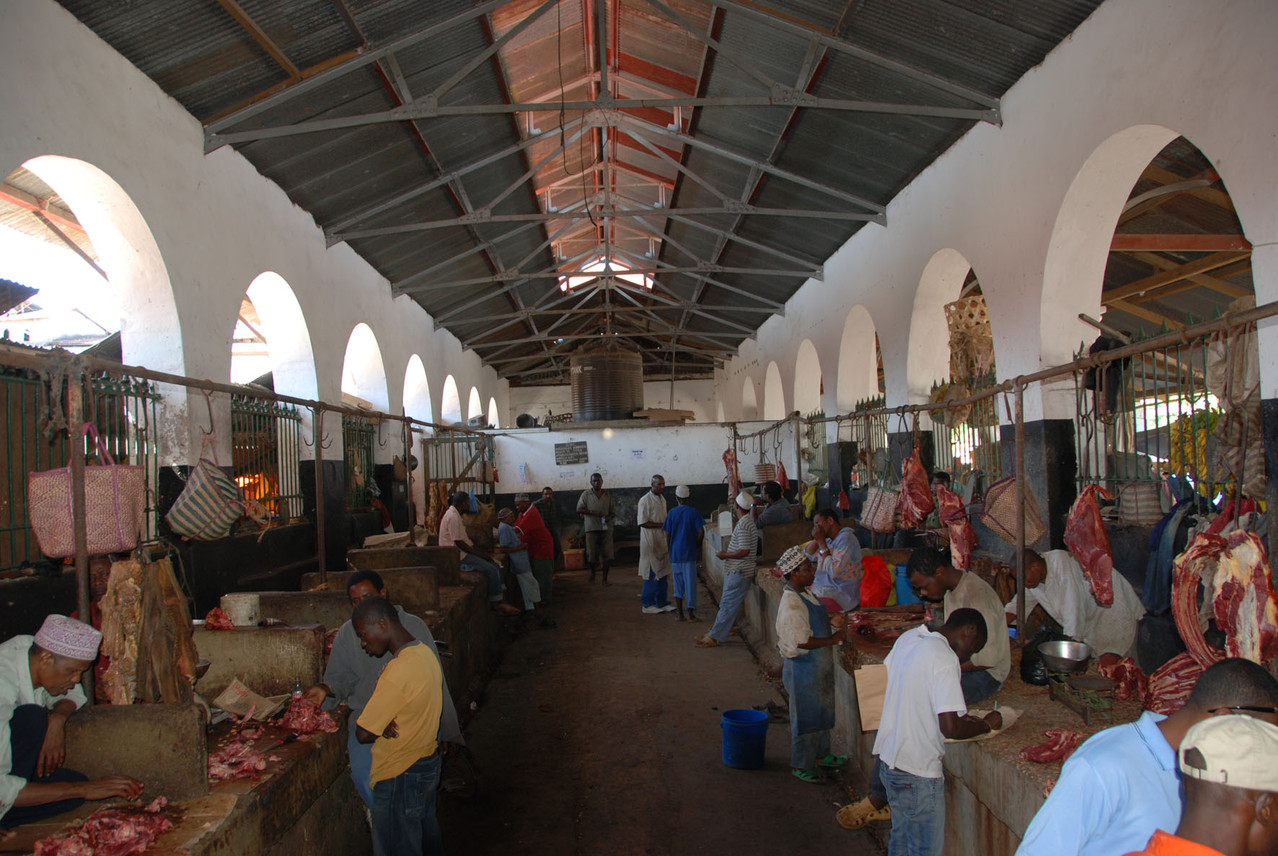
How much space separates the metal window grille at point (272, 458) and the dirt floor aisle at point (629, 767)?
293 cm

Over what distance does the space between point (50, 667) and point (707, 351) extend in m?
21.6

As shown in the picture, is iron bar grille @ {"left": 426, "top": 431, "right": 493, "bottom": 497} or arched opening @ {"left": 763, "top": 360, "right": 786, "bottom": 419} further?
arched opening @ {"left": 763, "top": 360, "right": 786, "bottom": 419}

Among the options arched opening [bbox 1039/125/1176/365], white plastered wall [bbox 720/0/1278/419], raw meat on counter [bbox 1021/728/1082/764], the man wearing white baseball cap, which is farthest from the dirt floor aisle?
arched opening [bbox 1039/125/1176/365]

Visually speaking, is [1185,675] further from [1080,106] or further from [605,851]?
[1080,106]

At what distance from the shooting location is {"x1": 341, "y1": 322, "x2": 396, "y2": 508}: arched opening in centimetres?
1070

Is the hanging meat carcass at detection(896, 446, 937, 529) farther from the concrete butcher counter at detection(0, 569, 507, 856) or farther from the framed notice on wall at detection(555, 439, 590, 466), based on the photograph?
the framed notice on wall at detection(555, 439, 590, 466)

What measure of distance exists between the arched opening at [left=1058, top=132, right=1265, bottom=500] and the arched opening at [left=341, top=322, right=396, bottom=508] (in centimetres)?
825

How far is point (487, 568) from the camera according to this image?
32.1 feet

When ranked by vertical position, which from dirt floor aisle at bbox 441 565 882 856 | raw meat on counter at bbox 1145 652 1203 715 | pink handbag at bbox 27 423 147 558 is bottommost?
dirt floor aisle at bbox 441 565 882 856

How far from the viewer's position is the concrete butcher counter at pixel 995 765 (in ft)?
11.4

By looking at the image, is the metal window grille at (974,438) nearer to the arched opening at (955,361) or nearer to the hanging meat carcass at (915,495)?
the arched opening at (955,361)

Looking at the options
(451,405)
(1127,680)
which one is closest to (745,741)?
(1127,680)

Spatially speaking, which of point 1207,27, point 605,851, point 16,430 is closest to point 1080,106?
point 1207,27

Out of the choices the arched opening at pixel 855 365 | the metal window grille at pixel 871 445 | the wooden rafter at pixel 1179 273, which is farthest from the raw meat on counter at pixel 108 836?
the wooden rafter at pixel 1179 273
